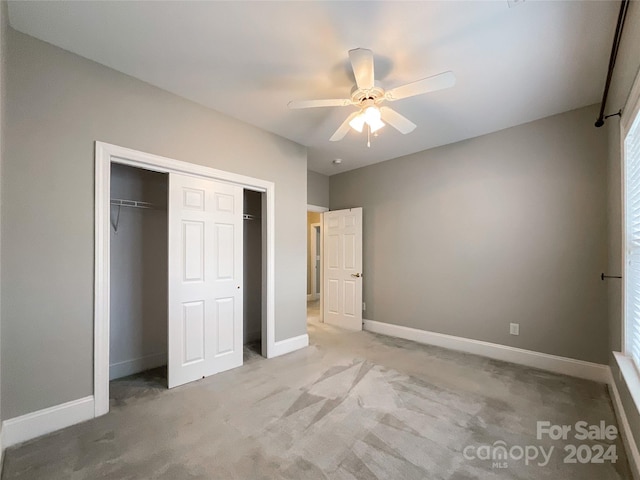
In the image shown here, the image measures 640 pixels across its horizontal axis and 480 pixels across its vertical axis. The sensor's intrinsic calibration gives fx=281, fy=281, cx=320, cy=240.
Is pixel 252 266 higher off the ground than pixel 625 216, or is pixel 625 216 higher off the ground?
pixel 625 216

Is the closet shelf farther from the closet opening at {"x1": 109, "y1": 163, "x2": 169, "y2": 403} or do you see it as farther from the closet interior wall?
the closet interior wall

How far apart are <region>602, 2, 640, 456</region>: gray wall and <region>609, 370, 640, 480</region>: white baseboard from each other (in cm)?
7

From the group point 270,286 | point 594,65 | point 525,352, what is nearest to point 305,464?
point 270,286

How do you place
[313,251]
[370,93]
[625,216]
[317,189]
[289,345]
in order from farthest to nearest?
[313,251], [317,189], [289,345], [370,93], [625,216]

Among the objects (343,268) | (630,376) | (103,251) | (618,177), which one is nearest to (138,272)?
(103,251)

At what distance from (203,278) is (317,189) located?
2864mm

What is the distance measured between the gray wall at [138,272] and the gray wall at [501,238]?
3.08 metres

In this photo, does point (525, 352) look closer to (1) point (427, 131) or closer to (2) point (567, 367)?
(2) point (567, 367)

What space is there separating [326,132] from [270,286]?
79.8 inches

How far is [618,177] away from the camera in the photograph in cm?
225

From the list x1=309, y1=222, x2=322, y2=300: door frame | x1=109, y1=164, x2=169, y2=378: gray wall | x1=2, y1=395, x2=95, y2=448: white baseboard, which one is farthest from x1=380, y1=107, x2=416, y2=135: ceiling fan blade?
x1=309, y1=222, x2=322, y2=300: door frame

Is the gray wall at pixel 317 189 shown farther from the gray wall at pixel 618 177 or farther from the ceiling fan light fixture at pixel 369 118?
the gray wall at pixel 618 177

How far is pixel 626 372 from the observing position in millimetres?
1788

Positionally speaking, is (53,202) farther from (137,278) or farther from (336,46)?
(336,46)
